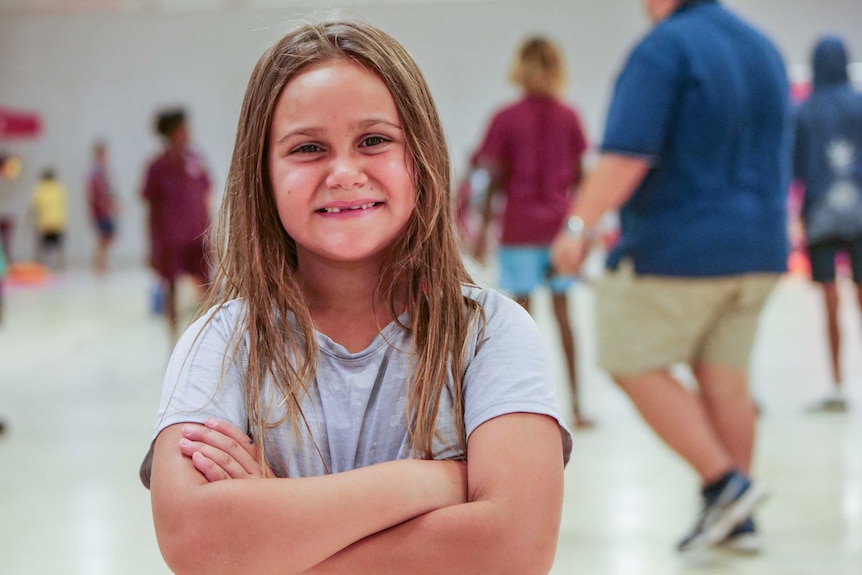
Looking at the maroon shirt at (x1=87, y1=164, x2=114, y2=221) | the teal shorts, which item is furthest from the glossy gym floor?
the maroon shirt at (x1=87, y1=164, x2=114, y2=221)

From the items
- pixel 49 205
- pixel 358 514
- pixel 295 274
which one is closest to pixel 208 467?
pixel 358 514

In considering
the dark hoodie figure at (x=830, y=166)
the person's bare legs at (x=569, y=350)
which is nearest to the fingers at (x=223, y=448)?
the person's bare legs at (x=569, y=350)

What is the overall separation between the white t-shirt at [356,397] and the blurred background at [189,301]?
0.98ft

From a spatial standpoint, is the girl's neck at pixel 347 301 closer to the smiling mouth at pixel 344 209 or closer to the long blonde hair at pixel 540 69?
the smiling mouth at pixel 344 209

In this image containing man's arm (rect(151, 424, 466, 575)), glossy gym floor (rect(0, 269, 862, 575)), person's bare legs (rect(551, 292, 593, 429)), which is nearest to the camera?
man's arm (rect(151, 424, 466, 575))

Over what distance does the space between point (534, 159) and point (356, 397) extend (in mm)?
3185

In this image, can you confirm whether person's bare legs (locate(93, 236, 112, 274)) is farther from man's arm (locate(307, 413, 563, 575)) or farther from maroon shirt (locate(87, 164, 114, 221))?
man's arm (locate(307, 413, 563, 575))

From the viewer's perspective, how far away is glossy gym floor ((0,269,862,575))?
263 cm

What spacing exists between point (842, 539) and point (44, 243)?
13.2 meters

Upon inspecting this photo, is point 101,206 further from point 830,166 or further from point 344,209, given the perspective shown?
point 344,209

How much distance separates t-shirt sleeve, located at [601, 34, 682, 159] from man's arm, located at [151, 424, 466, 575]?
1546mm

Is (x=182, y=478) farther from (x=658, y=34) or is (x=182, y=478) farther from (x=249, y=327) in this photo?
(x=658, y=34)

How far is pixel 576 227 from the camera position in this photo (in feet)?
8.20

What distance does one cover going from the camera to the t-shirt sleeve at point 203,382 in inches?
42.8
